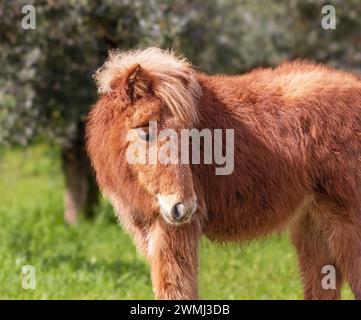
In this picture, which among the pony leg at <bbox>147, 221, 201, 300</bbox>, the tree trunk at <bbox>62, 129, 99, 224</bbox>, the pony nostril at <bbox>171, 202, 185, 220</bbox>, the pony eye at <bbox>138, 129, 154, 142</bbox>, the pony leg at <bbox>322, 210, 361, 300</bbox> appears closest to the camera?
the pony nostril at <bbox>171, 202, 185, 220</bbox>

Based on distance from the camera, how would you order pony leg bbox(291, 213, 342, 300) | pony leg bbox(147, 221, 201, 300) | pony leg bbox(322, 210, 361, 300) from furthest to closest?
pony leg bbox(291, 213, 342, 300)
pony leg bbox(322, 210, 361, 300)
pony leg bbox(147, 221, 201, 300)

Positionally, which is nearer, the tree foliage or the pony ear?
the pony ear

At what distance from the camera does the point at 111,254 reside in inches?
405

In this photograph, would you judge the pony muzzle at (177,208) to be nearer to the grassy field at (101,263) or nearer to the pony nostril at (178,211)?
the pony nostril at (178,211)

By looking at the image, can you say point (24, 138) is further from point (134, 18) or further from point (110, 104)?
point (110, 104)

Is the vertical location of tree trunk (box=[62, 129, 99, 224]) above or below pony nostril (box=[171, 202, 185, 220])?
above

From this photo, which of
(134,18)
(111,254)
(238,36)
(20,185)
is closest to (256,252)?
(111,254)

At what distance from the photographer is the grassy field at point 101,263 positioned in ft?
25.4

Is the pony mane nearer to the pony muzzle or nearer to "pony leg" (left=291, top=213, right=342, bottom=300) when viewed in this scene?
the pony muzzle

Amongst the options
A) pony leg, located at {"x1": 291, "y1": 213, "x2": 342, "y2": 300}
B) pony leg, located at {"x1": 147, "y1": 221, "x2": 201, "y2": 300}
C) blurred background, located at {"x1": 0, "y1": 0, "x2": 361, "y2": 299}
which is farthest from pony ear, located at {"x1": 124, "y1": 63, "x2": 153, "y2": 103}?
blurred background, located at {"x1": 0, "y1": 0, "x2": 361, "y2": 299}

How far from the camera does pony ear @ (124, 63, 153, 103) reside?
5.21 m

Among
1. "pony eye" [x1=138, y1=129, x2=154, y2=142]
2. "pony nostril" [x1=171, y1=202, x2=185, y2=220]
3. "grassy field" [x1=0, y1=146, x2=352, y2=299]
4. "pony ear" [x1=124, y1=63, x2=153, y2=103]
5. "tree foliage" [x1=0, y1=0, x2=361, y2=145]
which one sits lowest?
"grassy field" [x1=0, y1=146, x2=352, y2=299]

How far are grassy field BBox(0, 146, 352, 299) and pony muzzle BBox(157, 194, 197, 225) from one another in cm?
105
